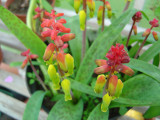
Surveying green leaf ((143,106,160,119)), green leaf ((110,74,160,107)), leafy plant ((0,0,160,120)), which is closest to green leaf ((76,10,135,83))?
leafy plant ((0,0,160,120))

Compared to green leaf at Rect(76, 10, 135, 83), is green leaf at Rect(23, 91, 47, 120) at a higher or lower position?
lower

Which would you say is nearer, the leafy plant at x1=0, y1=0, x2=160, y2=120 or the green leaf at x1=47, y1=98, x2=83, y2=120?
the leafy plant at x1=0, y1=0, x2=160, y2=120

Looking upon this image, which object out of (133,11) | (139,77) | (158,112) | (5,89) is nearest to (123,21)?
(133,11)

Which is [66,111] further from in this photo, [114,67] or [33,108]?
[114,67]

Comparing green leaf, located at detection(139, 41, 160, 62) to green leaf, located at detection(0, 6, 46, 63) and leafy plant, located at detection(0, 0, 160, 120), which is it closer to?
leafy plant, located at detection(0, 0, 160, 120)

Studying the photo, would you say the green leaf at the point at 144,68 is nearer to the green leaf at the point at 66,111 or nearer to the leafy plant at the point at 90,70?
the leafy plant at the point at 90,70

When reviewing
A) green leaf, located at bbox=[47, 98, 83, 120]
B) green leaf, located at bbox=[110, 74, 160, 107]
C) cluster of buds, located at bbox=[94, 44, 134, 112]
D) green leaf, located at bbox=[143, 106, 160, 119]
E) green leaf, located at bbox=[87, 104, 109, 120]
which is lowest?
green leaf, located at bbox=[143, 106, 160, 119]

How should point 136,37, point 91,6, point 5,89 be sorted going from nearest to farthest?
point 91,6 < point 136,37 < point 5,89

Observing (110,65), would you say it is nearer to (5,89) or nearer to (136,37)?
(136,37)
